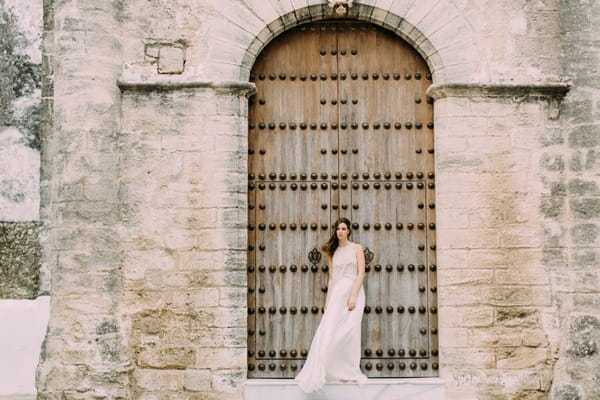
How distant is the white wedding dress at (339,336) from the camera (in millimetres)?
5789

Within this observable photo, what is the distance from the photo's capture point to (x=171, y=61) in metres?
6.25

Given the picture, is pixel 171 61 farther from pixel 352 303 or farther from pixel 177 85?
pixel 352 303

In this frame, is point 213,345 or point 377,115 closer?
point 213,345

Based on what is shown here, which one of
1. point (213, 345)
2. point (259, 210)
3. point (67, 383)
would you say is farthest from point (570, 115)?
point (67, 383)

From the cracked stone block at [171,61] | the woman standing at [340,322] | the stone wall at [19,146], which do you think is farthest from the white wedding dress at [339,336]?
the stone wall at [19,146]

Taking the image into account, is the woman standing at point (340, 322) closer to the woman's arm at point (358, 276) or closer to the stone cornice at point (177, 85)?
the woman's arm at point (358, 276)

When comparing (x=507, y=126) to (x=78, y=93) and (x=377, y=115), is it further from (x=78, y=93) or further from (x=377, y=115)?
(x=78, y=93)

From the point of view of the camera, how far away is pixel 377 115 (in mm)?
6453

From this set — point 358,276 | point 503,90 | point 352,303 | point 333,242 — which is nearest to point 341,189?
point 333,242

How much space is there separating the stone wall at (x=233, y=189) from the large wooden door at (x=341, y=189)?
0.68 ft

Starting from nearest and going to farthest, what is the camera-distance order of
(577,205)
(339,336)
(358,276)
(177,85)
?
(339,336) < (358,276) < (577,205) < (177,85)

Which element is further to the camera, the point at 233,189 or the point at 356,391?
the point at 233,189

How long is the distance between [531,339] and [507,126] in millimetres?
1626

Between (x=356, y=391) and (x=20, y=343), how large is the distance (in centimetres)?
256
